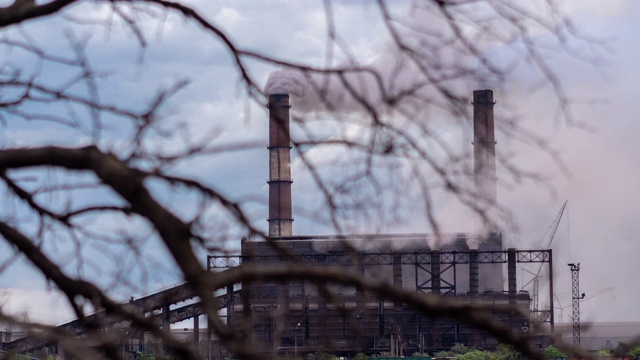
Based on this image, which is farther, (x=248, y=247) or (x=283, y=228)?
(x=283, y=228)

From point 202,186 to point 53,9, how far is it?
0.98m

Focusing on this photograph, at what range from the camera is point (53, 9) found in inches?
144

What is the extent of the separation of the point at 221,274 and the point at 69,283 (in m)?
0.61

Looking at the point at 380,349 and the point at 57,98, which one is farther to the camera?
the point at 380,349

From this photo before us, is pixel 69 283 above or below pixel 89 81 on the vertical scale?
below

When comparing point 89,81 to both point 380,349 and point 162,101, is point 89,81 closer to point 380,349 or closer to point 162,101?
point 162,101

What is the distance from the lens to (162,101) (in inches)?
153

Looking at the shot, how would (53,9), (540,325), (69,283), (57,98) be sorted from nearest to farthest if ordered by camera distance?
(540,325), (69,283), (53,9), (57,98)

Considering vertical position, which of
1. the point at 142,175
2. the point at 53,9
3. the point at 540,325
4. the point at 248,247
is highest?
the point at 53,9

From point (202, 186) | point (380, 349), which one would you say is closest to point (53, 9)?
point (202, 186)

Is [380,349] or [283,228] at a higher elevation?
[283,228]

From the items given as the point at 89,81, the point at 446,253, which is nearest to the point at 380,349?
the point at 446,253

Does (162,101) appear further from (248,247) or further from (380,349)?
(380,349)

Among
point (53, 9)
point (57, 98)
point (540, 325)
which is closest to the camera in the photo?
point (540, 325)
